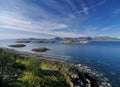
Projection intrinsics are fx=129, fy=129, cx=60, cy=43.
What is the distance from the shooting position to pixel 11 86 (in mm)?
19844

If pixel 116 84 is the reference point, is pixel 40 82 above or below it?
above

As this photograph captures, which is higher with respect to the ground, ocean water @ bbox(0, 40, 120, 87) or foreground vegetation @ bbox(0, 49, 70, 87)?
foreground vegetation @ bbox(0, 49, 70, 87)

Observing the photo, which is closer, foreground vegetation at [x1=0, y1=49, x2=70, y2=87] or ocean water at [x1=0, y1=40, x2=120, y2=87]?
foreground vegetation at [x1=0, y1=49, x2=70, y2=87]

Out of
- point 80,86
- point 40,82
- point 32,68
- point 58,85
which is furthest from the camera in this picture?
point 32,68

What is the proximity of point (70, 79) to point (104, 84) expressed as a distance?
8.81 meters

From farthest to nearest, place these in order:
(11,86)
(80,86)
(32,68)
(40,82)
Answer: (32,68), (80,86), (40,82), (11,86)

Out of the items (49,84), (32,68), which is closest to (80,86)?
(49,84)

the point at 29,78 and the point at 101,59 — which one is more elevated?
the point at 29,78

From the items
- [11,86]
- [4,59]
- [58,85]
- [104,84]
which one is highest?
[4,59]

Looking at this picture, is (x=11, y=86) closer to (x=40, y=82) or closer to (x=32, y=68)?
(x=40, y=82)

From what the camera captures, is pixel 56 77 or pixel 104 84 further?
pixel 104 84

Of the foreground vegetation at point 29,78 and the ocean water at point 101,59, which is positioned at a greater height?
the foreground vegetation at point 29,78

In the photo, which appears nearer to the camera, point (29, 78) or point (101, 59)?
point (29, 78)

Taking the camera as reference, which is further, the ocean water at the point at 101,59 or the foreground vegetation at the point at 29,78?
the ocean water at the point at 101,59
